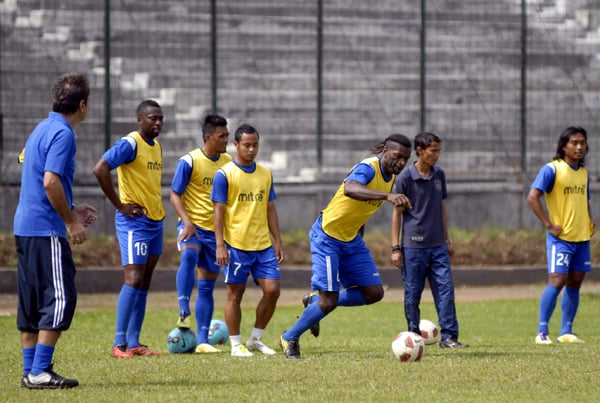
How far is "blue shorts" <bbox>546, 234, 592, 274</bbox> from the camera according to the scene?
12.1 metres

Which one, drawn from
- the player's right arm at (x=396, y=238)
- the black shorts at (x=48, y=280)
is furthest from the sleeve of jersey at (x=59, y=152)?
the player's right arm at (x=396, y=238)

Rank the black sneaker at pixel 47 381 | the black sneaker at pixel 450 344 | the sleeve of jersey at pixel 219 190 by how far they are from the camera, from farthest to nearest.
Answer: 1. the black sneaker at pixel 450 344
2. the sleeve of jersey at pixel 219 190
3. the black sneaker at pixel 47 381

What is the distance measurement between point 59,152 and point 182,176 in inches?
137

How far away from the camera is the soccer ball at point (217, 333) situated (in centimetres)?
1191

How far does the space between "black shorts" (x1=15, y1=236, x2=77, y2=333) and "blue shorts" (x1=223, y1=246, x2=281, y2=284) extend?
2769 mm

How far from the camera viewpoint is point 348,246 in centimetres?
1050

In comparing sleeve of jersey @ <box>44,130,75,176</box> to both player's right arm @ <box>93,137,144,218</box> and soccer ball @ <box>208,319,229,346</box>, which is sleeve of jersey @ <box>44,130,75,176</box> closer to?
player's right arm @ <box>93,137,144,218</box>

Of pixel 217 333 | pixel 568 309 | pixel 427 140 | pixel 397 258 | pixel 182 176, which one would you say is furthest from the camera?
pixel 568 309

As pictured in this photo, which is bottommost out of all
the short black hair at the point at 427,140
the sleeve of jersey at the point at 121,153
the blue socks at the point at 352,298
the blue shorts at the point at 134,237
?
the blue socks at the point at 352,298

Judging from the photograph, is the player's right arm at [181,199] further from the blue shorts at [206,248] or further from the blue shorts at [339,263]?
the blue shorts at [339,263]

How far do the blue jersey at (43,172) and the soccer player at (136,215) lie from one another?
2247 mm

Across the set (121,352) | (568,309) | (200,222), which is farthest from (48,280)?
(568,309)

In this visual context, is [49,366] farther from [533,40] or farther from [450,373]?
[533,40]

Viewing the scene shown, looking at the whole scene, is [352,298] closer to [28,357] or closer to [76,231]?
[28,357]
